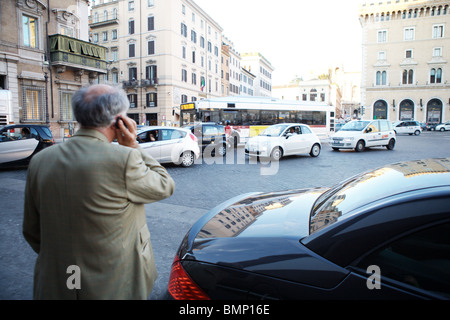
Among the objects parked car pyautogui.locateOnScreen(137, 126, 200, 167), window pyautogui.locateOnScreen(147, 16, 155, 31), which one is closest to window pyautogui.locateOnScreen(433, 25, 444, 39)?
window pyautogui.locateOnScreen(147, 16, 155, 31)

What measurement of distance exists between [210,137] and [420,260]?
13.6 m

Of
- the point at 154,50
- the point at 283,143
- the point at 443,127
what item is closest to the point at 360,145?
the point at 283,143

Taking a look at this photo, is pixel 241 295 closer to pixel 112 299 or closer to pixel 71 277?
pixel 112 299

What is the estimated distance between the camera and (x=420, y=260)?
1.51 m

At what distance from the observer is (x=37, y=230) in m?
1.73

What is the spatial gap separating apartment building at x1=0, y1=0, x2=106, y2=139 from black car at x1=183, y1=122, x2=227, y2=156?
390 inches

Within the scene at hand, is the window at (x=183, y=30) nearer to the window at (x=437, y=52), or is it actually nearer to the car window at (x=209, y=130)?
the car window at (x=209, y=130)

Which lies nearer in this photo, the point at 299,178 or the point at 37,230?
the point at 37,230

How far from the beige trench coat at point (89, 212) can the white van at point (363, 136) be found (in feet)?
54.1

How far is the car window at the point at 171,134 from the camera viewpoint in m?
11.5

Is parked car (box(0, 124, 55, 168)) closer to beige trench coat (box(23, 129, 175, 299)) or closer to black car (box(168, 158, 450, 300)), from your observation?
beige trench coat (box(23, 129, 175, 299))

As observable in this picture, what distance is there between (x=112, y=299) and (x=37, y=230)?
23.4 inches

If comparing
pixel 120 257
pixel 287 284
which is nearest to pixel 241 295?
pixel 287 284

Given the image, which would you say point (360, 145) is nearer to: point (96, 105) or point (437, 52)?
point (96, 105)
